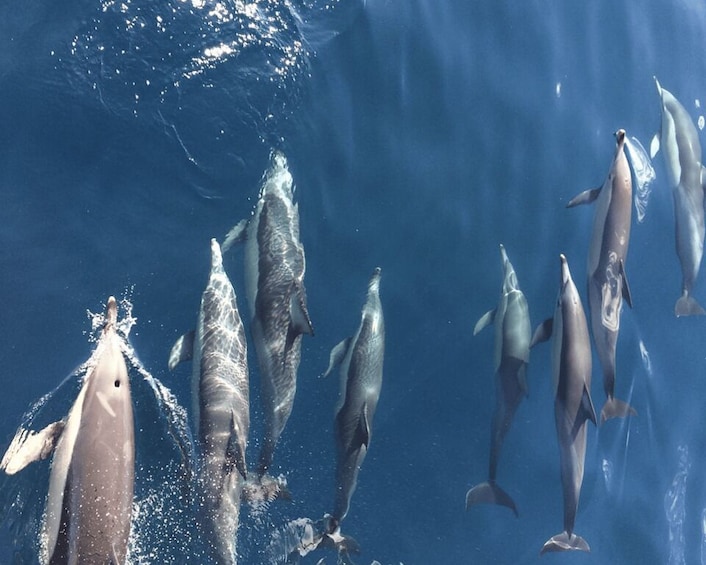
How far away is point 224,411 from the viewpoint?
25.2 ft

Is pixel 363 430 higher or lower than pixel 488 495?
higher

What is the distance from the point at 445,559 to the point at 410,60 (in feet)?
22.3

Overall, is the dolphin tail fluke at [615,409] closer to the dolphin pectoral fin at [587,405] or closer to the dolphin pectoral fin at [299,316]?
the dolphin pectoral fin at [587,405]

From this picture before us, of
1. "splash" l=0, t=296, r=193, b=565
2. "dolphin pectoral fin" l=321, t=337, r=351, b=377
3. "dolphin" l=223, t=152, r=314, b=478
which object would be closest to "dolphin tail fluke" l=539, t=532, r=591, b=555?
"dolphin pectoral fin" l=321, t=337, r=351, b=377

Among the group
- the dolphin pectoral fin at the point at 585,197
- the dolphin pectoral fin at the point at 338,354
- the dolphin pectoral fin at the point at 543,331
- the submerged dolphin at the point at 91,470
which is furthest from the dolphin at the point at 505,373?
the submerged dolphin at the point at 91,470

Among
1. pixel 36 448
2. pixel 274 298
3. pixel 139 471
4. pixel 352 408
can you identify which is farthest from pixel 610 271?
pixel 36 448

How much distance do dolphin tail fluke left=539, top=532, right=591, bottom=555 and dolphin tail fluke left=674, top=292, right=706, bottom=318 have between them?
3.61 meters

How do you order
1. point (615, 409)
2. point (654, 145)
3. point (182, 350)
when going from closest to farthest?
1. point (182, 350)
2. point (615, 409)
3. point (654, 145)

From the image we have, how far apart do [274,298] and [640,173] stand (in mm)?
6114

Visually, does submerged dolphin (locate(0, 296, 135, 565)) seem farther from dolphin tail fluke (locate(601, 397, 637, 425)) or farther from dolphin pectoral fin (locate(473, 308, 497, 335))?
dolphin tail fluke (locate(601, 397, 637, 425))

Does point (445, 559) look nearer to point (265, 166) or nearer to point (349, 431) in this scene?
point (349, 431)

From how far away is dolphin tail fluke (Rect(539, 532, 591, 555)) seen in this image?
9.08 metres

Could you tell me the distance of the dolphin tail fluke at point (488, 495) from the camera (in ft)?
30.3

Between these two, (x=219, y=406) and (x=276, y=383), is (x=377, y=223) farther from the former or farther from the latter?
(x=219, y=406)
